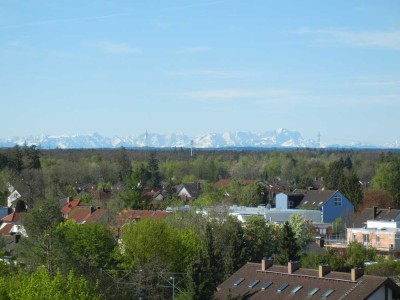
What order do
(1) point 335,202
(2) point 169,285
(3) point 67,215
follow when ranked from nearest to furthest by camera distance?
(2) point 169,285
(3) point 67,215
(1) point 335,202

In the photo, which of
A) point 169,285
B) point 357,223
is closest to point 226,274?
point 169,285

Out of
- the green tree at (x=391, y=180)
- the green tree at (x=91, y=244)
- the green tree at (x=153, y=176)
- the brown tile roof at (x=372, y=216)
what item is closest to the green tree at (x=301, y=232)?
the brown tile roof at (x=372, y=216)

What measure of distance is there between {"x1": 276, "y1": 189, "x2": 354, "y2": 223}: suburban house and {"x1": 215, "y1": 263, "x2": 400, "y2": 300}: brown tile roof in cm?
4286

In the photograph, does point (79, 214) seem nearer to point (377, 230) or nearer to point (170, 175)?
point (377, 230)

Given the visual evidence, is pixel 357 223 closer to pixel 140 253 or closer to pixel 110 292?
pixel 140 253

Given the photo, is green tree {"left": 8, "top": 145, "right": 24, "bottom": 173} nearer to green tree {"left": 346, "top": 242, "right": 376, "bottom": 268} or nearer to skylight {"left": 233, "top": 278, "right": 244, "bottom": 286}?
green tree {"left": 346, "top": 242, "right": 376, "bottom": 268}

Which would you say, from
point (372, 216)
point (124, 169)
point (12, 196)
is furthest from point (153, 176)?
point (372, 216)

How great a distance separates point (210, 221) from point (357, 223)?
2161 cm

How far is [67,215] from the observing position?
77.1 meters

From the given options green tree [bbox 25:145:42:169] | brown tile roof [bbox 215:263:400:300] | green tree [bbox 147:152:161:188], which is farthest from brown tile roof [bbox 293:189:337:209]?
green tree [bbox 25:145:42:169]

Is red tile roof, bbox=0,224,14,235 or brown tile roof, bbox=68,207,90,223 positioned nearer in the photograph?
red tile roof, bbox=0,224,14,235

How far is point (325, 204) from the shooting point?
81.3m

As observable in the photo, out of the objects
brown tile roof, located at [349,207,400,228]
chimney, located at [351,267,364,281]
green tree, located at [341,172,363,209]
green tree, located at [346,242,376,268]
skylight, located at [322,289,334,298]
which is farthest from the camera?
green tree, located at [341,172,363,209]

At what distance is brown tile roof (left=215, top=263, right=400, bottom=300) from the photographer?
1292 inches
